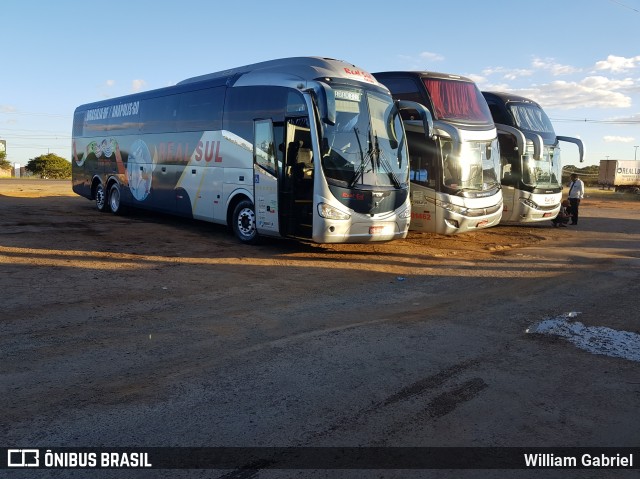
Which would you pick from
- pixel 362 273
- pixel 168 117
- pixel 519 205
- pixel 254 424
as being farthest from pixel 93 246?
pixel 519 205

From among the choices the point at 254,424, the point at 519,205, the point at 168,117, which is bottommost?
the point at 254,424

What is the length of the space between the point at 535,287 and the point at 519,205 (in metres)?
8.01

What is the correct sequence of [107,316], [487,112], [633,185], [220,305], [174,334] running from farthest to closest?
1. [633,185]
2. [487,112]
3. [220,305]
4. [107,316]
5. [174,334]

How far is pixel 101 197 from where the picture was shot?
1898 cm

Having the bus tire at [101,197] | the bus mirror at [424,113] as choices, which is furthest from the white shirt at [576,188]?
the bus tire at [101,197]

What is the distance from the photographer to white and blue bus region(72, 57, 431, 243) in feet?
35.1

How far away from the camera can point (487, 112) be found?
46.7 feet

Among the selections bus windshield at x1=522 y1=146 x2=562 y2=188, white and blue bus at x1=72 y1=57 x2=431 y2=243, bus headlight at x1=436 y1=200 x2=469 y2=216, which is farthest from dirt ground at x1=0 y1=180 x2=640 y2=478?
bus windshield at x1=522 y1=146 x2=562 y2=188

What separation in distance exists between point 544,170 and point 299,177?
952 centimetres

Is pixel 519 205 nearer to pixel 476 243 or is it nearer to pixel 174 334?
pixel 476 243

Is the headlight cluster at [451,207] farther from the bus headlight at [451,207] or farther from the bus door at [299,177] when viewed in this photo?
the bus door at [299,177]

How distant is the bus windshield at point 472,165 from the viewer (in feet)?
42.7

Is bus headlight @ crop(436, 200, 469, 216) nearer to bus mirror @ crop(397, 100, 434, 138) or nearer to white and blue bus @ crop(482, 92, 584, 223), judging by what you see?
bus mirror @ crop(397, 100, 434, 138)

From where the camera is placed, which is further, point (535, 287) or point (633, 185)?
point (633, 185)
